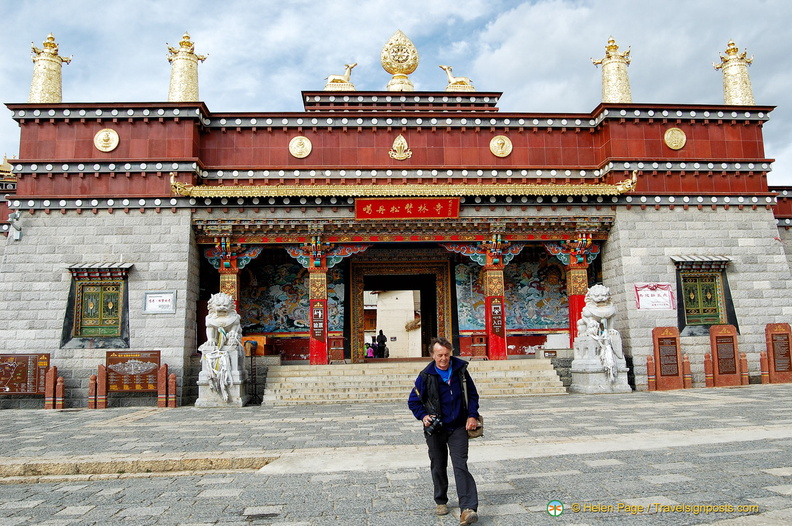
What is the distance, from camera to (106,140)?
16.0 metres

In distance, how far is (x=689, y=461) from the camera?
6496 mm

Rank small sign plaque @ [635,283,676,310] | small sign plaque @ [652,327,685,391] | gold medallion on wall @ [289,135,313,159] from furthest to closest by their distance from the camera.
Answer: gold medallion on wall @ [289,135,313,159]
small sign plaque @ [635,283,676,310]
small sign plaque @ [652,327,685,391]

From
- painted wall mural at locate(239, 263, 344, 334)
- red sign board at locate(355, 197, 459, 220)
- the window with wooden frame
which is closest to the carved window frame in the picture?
painted wall mural at locate(239, 263, 344, 334)

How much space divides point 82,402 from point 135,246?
3.95 metres

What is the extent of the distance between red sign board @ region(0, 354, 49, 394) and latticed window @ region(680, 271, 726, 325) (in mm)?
16169

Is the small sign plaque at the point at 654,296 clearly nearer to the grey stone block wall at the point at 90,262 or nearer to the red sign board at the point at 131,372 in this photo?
the grey stone block wall at the point at 90,262

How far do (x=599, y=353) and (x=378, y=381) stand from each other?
544 cm

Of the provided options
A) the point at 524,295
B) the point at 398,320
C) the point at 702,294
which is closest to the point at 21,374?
the point at 524,295

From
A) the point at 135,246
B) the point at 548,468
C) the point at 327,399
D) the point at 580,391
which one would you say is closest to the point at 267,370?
the point at 327,399

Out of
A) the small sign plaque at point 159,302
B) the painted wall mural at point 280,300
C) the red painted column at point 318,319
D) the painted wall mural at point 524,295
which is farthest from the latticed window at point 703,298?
the small sign plaque at point 159,302

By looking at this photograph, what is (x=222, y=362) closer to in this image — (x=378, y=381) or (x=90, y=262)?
(x=378, y=381)

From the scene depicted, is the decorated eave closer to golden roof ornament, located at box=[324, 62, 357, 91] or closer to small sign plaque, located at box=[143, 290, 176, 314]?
small sign plaque, located at box=[143, 290, 176, 314]

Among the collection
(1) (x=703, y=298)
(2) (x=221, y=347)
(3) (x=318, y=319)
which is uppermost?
(1) (x=703, y=298)

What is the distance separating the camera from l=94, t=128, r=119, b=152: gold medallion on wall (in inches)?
627
